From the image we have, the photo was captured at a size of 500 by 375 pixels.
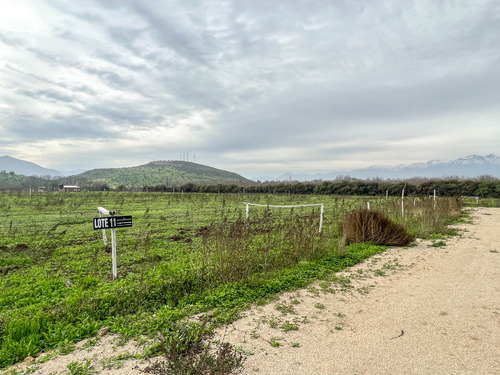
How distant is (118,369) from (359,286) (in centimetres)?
438

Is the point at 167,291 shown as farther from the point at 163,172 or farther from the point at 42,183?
the point at 163,172

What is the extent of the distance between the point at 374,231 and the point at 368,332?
6671mm

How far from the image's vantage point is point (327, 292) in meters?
5.38

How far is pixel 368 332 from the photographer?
384 centimetres

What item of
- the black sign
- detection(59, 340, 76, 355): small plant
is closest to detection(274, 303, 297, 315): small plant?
detection(59, 340, 76, 355): small plant

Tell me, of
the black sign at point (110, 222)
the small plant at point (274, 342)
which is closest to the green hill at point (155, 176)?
the black sign at point (110, 222)

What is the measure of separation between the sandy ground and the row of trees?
27.1m

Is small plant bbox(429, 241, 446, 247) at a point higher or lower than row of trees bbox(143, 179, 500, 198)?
lower

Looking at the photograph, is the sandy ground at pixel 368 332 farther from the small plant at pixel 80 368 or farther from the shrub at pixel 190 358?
the shrub at pixel 190 358

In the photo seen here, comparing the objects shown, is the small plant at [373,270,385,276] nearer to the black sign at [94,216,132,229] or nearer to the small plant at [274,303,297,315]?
the small plant at [274,303,297,315]

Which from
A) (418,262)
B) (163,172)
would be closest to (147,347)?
(418,262)

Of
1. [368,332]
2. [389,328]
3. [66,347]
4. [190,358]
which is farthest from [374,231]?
[66,347]

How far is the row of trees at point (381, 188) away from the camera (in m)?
36.0

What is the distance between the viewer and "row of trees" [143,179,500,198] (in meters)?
36.0
